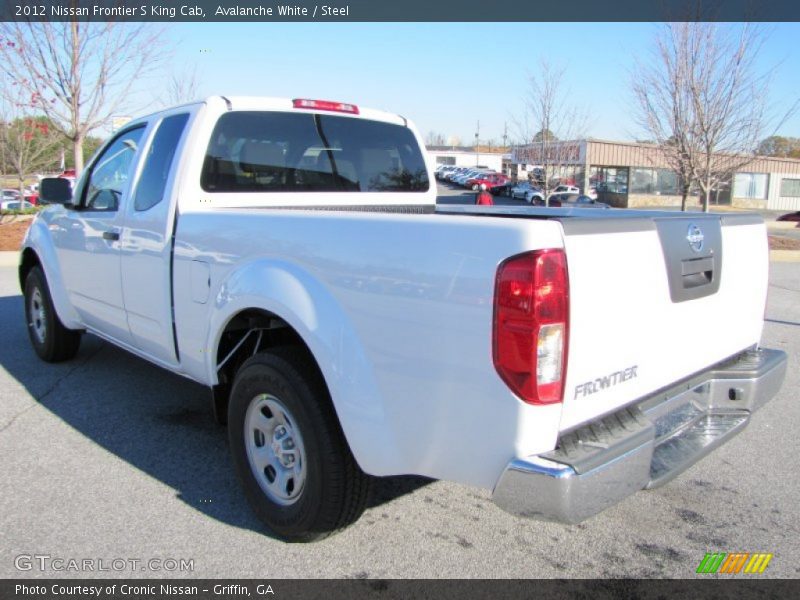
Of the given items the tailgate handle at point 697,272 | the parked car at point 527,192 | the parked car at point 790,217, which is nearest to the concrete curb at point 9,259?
the tailgate handle at point 697,272

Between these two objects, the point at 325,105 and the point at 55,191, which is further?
the point at 55,191

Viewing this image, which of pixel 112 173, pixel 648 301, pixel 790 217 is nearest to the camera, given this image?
pixel 648 301

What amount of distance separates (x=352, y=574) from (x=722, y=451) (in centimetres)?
255

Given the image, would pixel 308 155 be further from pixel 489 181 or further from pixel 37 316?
pixel 489 181

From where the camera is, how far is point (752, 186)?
4825 centimetres

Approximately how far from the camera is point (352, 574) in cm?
268

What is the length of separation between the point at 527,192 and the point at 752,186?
1855cm

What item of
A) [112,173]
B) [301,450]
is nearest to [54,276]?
[112,173]

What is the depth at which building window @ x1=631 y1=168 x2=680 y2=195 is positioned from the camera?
45.3m

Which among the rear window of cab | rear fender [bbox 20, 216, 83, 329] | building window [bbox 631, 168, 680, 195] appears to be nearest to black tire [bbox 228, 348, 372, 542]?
the rear window of cab

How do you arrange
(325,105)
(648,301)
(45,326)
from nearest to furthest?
(648,301) < (325,105) < (45,326)

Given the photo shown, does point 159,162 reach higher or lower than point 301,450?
higher

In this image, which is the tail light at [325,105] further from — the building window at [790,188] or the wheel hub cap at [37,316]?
the building window at [790,188]

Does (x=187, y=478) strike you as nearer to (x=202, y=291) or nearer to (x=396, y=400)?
(x=202, y=291)
